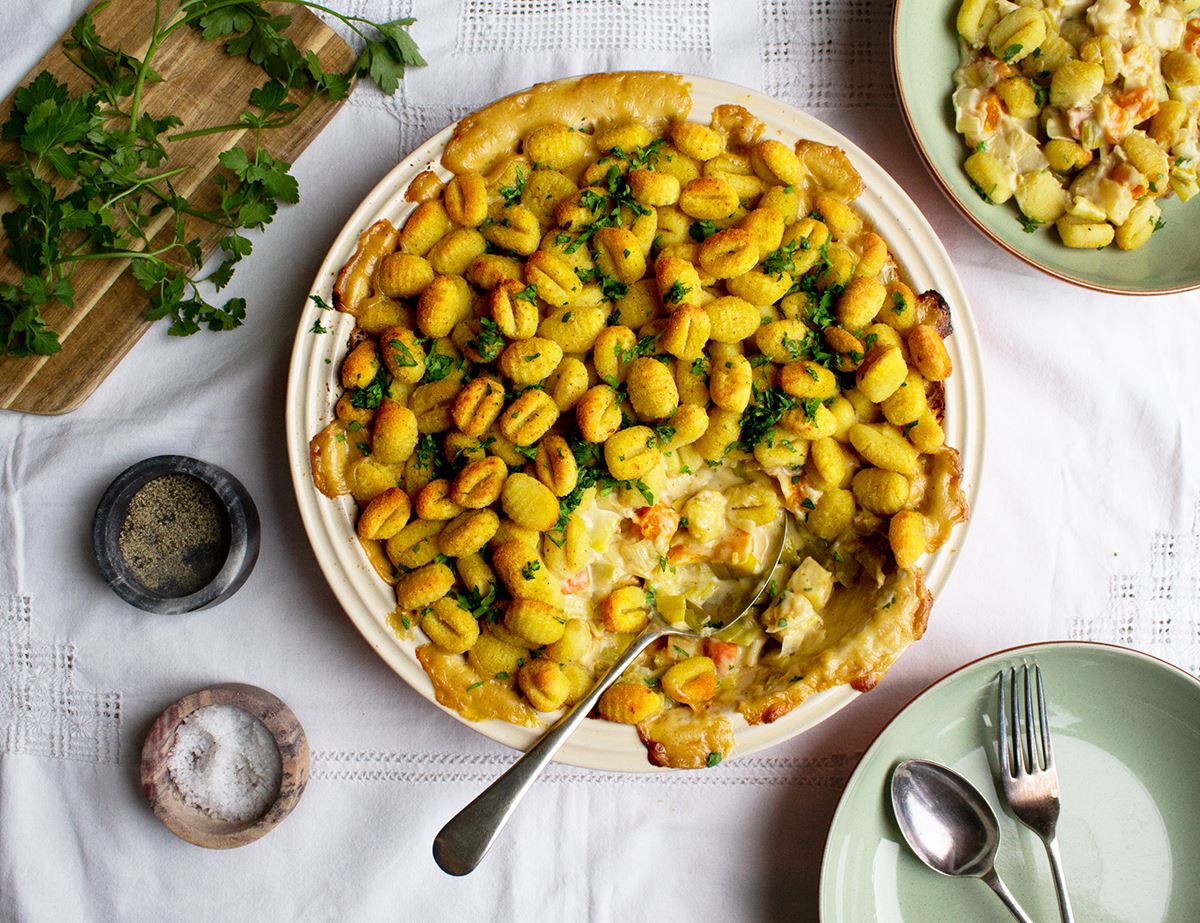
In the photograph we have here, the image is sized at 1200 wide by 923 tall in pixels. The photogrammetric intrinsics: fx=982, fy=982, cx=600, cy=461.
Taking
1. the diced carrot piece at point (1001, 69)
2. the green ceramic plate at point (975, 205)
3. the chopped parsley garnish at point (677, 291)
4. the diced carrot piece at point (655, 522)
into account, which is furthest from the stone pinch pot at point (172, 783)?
the diced carrot piece at point (1001, 69)

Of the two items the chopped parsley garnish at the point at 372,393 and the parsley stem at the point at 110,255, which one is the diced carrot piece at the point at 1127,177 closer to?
the chopped parsley garnish at the point at 372,393

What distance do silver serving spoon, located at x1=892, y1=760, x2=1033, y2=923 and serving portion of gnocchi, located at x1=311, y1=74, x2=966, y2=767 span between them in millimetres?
216

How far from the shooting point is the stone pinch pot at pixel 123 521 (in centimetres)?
143

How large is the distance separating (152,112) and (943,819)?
1582mm

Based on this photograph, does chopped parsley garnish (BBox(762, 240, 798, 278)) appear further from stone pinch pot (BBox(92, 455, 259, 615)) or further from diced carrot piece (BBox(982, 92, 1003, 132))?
stone pinch pot (BBox(92, 455, 259, 615))

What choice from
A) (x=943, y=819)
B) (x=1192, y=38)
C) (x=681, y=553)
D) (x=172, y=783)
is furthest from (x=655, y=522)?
(x=1192, y=38)

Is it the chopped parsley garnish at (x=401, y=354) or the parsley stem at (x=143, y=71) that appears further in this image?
the parsley stem at (x=143, y=71)

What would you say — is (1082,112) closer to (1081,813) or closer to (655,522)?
(655,522)

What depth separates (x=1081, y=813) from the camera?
1.46 metres

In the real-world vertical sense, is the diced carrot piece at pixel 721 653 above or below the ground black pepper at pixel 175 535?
below

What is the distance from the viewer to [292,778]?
1440 mm

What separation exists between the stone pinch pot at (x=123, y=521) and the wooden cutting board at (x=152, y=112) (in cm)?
20

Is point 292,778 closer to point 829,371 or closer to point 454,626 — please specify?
point 454,626

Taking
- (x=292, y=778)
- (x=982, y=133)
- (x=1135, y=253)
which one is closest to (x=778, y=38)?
(x=982, y=133)
